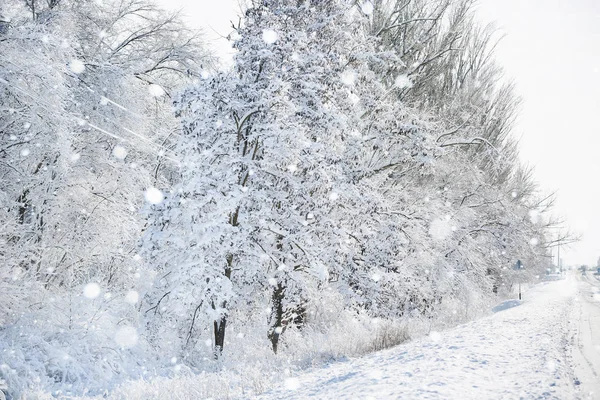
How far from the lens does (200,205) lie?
735cm

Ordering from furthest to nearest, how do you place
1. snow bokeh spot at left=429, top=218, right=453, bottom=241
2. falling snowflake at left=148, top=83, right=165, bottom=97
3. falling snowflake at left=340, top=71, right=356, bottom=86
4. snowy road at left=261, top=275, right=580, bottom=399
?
snow bokeh spot at left=429, top=218, right=453, bottom=241 < falling snowflake at left=148, top=83, right=165, bottom=97 < falling snowflake at left=340, top=71, right=356, bottom=86 < snowy road at left=261, top=275, right=580, bottom=399

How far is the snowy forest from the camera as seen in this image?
759cm

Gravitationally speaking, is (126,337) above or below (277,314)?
below

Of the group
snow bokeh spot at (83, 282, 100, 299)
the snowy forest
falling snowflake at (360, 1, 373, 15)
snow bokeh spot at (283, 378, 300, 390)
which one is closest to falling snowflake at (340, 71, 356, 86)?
the snowy forest

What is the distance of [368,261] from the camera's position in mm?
10625

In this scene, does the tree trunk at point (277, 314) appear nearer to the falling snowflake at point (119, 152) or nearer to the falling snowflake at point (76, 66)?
the falling snowflake at point (119, 152)

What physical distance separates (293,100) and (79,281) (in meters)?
7.34

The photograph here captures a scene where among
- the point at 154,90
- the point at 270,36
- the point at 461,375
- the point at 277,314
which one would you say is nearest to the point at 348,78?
the point at 270,36

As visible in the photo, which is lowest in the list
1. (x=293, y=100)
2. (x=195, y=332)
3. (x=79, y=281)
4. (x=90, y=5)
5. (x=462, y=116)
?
(x=195, y=332)

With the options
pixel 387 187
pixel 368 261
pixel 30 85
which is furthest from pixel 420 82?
pixel 30 85

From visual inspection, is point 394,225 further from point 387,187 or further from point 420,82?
point 420,82

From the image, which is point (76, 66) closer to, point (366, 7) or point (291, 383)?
point (366, 7)

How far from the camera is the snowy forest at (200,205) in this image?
7586mm

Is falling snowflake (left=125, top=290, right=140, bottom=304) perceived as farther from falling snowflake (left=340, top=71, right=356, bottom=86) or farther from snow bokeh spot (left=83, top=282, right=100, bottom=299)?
falling snowflake (left=340, top=71, right=356, bottom=86)
